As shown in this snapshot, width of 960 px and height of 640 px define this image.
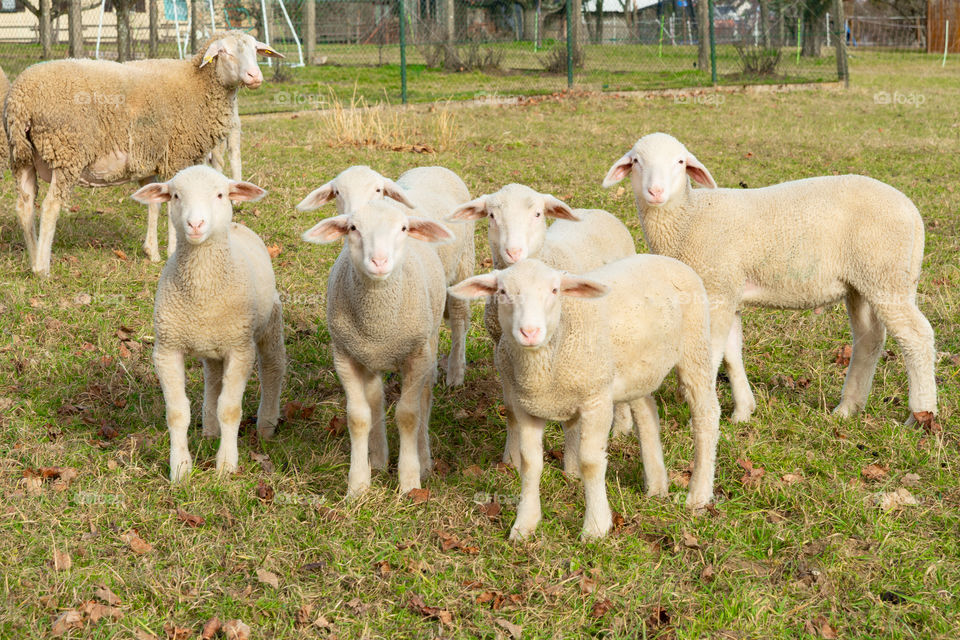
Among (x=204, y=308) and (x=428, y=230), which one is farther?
(x=204, y=308)

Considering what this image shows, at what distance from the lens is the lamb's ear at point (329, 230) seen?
4.15 m

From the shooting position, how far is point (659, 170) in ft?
16.5

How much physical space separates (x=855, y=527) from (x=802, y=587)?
566mm

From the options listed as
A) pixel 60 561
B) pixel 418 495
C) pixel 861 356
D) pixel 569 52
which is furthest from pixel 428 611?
pixel 569 52

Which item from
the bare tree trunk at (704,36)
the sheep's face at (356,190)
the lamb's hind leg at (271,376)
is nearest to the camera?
the sheep's face at (356,190)

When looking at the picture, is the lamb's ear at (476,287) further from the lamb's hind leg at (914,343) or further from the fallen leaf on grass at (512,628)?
the lamb's hind leg at (914,343)

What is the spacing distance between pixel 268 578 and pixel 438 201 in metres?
2.67

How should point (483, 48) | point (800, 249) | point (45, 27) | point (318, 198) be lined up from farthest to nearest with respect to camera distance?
point (483, 48), point (45, 27), point (800, 249), point (318, 198)

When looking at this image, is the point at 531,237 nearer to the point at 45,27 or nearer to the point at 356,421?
the point at 356,421

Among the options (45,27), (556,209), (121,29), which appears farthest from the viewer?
(45,27)

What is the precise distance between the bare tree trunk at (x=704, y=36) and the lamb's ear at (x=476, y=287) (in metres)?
19.1

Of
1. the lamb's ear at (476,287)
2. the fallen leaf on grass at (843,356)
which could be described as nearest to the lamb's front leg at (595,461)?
the lamb's ear at (476,287)

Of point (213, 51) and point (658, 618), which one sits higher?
point (213, 51)

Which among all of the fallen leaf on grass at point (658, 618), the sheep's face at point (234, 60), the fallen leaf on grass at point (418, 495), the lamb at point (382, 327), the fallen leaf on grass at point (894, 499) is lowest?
the fallen leaf on grass at point (658, 618)
